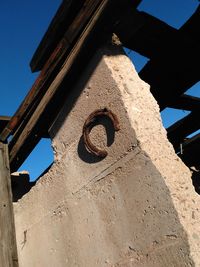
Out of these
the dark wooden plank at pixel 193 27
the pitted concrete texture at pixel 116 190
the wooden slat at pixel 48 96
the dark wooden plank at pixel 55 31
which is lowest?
the pitted concrete texture at pixel 116 190

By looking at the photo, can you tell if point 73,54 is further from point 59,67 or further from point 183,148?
point 183,148

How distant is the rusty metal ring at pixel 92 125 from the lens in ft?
7.05

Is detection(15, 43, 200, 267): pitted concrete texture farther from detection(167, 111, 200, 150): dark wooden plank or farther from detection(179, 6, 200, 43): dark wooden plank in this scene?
detection(167, 111, 200, 150): dark wooden plank

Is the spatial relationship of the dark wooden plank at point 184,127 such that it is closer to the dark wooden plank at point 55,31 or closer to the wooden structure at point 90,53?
the wooden structure at point 90,53

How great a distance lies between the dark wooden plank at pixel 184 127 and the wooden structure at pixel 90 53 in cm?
80

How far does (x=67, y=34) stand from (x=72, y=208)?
1205 millimetres

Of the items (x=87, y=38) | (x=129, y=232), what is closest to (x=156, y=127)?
(x=129, y=232)

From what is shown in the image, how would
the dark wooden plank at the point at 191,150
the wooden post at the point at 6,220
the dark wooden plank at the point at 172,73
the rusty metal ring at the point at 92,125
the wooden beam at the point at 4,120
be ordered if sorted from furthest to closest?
the dark wooden plank at the point at 191,150 → the wooden beam at the point at 4,120 → the wooden post at the point at 6,220 → the dark wooden plank at the point at 172,73 → the rusty metal ring at the point at 92,125

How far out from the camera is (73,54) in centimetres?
251

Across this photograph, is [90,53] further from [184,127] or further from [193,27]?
[184,127]

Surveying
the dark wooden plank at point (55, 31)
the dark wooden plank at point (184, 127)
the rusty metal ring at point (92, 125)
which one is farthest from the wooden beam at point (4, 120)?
the dark wooden plank at point (184, 127)

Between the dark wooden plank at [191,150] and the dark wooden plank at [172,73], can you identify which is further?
the dark wooden plank at [191,150]

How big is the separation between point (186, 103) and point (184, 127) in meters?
0.82

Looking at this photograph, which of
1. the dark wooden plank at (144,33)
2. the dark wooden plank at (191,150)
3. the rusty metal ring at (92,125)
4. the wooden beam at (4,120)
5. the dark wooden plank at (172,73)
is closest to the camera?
the rusty metal ring at (92,125)
